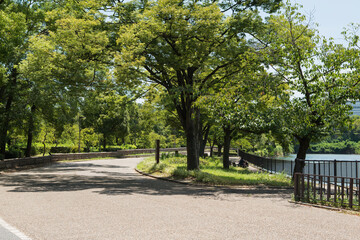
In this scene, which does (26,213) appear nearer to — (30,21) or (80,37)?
(80,37)

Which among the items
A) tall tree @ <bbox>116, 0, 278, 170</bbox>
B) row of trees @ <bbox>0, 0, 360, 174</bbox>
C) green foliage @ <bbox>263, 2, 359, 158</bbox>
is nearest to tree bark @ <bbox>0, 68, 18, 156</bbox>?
row of trees @ <bbox>0, 0, 360, 174</bbox>

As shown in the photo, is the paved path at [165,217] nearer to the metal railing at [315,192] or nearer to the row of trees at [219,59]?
the metal railing at [315,192]

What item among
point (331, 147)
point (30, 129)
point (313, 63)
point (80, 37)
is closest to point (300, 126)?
point (313, 63)

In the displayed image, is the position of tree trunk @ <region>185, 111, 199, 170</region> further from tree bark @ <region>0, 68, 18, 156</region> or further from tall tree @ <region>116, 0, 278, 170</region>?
tree bark @ <region>0, 68, 18, 156</region>

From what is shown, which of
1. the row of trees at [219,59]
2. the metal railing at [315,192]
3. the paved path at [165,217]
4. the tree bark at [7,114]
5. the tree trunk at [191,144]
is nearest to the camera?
the paved path at [165,217]

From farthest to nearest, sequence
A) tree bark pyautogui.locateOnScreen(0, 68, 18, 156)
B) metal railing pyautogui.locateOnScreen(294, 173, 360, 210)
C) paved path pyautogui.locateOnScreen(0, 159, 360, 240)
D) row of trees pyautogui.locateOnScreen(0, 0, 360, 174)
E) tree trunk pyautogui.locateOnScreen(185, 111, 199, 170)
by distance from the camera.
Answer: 1. tree bark pyautogui.locateOnScreen(0, 68, 18, 156)
2. tree trunk pyautogui.locateOnScreen(185, 111, 199, 170)
3. row of trees pyautogui.locateOnScreen(0, 0, 360, 174)
4. metal railing pyautogui.locateOnScreen(294, 173, 360, 210)
5. paved path pyautogui.locateOnScreen(0, 159, 360, 240)

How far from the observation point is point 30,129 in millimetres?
26562

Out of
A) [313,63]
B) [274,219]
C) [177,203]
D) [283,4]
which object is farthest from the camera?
[283,4]

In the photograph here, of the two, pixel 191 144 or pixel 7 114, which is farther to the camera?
pixel 7 114

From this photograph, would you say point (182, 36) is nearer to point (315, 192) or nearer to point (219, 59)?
point (219, 59)

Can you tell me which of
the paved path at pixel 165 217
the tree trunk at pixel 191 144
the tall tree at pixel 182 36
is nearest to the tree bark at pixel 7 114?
the tall tree at pixel 182 36

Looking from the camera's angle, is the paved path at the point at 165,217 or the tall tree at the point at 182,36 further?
the tall tree at the point at 182,36

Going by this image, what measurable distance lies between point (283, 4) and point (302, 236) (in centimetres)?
1323

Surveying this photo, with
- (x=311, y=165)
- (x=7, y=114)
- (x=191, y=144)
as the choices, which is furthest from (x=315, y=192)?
(x=311, y=165)
